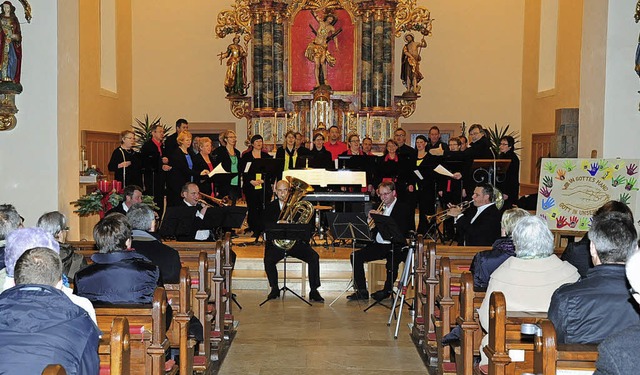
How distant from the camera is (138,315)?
4578 mm

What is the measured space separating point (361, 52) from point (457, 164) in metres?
6.39

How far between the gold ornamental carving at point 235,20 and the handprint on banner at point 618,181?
1060 cm

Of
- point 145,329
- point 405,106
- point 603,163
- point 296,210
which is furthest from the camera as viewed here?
point 405,106

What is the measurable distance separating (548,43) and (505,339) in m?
14.0

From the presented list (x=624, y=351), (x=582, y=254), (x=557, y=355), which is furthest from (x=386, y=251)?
(x=624, y=351)

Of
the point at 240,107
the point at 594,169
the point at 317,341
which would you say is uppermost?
the point at 240,107

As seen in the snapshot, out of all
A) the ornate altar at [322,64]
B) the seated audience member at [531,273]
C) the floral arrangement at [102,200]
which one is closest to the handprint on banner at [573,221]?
the seated audience member at [531,273]

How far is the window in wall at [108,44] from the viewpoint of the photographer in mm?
17297

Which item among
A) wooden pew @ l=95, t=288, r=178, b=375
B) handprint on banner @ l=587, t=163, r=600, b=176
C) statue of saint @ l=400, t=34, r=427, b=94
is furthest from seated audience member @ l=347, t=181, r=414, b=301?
statue of saint @ l=400, t=34, r=427, b=94

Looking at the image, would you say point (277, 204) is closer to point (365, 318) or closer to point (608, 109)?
point (365, 318)

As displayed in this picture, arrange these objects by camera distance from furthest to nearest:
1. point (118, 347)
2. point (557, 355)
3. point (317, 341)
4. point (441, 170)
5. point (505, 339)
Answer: point (441, 170), point (317, 341), point (505, 339), point (118, 347), point (557, 355)

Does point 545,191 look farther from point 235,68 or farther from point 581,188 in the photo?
point 235,68

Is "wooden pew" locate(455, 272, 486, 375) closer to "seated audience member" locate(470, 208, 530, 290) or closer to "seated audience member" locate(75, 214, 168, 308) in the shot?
"seated audience member" locate(470, 208, 530, 290)

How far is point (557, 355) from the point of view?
3.33 metres
